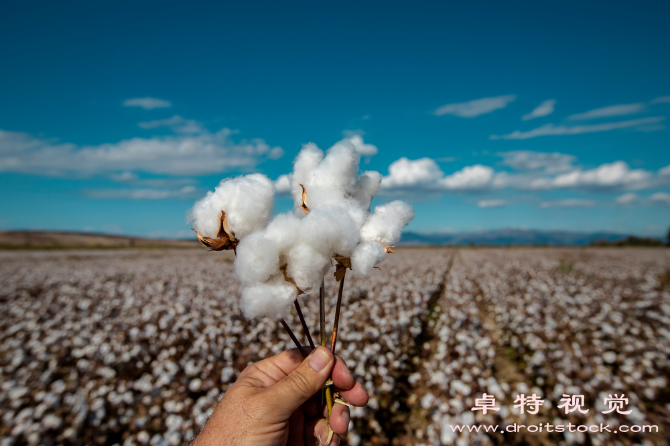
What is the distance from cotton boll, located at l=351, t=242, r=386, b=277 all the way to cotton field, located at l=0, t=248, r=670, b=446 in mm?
2137

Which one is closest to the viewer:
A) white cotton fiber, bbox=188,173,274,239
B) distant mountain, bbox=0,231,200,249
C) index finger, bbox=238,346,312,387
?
white cotton fiber, bbox=188,173,274,239

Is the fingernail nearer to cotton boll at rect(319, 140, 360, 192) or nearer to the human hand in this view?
the human hand

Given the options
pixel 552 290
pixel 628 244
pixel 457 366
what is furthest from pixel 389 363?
pixel 628 244

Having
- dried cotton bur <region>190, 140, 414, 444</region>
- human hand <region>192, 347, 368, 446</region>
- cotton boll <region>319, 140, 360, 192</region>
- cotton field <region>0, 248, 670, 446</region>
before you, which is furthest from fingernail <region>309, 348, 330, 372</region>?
cotton field <region>0, 248, 670, 446</region>

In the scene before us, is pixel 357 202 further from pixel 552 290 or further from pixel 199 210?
pixel 552 290

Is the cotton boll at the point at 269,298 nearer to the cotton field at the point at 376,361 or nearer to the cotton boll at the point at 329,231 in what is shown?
the cotton boll at the point at 329,231

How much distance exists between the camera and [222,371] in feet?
14.8

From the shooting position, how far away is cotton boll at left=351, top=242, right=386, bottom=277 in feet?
3.65

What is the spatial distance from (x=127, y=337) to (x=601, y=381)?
6.91 metres

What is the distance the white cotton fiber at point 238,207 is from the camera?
1.19 m

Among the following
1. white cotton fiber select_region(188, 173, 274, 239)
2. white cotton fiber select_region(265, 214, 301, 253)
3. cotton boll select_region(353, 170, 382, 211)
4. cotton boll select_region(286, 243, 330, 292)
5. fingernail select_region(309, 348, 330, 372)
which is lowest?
fingernail select_region(309, 348, 330, 372)

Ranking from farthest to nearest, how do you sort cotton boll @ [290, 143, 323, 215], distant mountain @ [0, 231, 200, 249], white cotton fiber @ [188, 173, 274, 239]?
distant mountain @ [0, 231, 200, 249]
cotton boll @ [290, 143, 323, 215]
white cotton fiber @ [188, 173, 274, 239]

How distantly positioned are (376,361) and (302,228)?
14.4 ft

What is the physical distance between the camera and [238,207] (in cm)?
118
